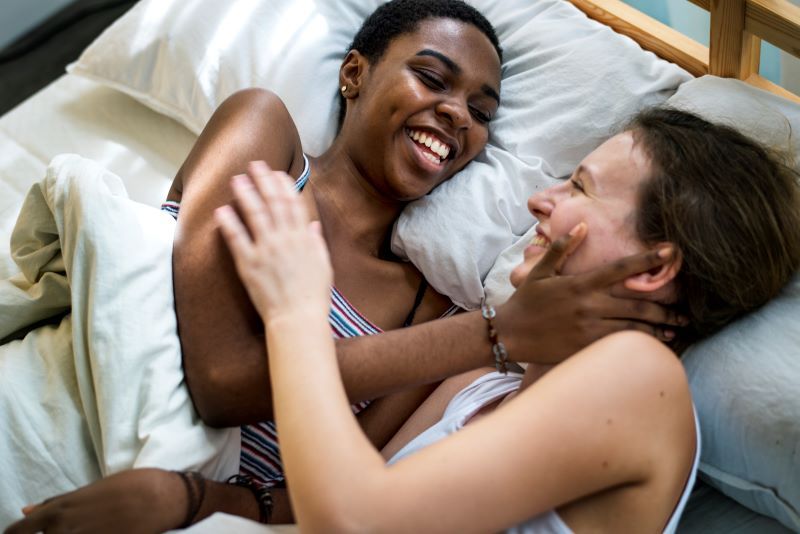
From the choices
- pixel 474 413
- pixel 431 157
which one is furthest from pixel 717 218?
pixel 431 157

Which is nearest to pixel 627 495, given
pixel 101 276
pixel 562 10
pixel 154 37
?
pixel 101 276

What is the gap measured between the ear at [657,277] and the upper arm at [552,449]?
0.38 feet

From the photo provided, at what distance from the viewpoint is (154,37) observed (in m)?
1.79

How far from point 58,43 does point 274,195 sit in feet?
6.18

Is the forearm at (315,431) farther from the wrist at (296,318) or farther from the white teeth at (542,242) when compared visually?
the white teeth at (542,242)

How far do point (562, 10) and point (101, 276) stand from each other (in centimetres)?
100

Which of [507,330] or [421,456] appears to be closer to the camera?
[421,456]

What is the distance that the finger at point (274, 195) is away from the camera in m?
1.04

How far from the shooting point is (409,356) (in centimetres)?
116

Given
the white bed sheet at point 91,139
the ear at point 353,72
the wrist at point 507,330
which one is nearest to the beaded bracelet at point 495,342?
the wrist at point 507,330

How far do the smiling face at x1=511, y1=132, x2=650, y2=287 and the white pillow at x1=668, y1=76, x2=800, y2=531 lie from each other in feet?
0.68

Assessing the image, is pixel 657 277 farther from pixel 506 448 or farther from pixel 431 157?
pixel 431 157

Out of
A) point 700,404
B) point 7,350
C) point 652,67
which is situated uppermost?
point 652,67

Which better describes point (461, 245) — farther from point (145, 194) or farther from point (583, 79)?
point (145, 194)
